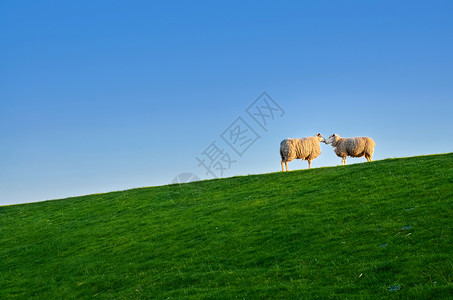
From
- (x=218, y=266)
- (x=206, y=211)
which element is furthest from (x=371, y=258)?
(x=206, y=211)

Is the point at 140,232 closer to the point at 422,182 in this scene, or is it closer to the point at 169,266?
the point at 169,266

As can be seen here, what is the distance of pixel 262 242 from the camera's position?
731 inches

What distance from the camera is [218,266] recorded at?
16766 millimetres

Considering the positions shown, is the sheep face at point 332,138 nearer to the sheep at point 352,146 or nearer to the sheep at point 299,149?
the sheep at point 352,146

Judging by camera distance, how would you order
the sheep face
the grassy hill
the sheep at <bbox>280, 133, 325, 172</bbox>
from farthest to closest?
1. the sheep face
2. the sheep at <bbox>280, 133, 325, 172</bbox>
3. the grassy hill

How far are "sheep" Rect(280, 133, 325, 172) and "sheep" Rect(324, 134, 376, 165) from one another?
2579 millimetres

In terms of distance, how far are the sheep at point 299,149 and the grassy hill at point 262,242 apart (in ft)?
23.9

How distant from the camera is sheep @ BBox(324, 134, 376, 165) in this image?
141 ft

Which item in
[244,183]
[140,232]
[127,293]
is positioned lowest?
[127,293]

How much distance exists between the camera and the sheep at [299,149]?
135 feet

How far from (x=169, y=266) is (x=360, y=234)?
26.4ft

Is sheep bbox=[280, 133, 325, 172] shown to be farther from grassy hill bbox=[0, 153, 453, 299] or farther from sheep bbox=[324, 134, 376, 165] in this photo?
grassy hill bbox=[0, 153, 453, 299]

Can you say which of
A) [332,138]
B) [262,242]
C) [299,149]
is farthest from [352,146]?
[262,242]

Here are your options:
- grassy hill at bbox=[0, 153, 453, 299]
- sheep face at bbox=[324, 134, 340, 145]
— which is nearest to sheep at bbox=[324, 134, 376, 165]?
sheep face at bbox=[324, 134, 340, 145]
